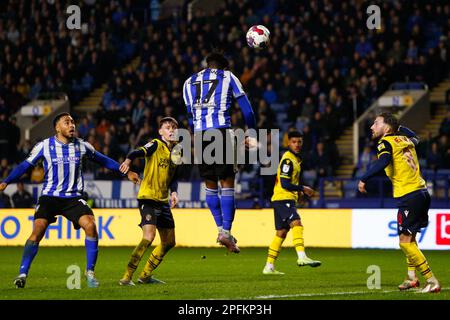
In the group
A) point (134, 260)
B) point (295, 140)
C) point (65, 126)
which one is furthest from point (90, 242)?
point (295, 140)

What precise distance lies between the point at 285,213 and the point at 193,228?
763 centimetres

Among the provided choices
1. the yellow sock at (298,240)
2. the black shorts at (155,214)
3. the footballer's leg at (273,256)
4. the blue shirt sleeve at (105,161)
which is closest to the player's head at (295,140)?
the yellow sock at (298,240)

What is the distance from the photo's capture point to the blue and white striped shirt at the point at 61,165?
12031mm

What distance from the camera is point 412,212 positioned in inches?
446

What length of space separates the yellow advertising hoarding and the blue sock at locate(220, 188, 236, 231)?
31.6 feet

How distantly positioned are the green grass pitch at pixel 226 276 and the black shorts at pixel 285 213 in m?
0.73

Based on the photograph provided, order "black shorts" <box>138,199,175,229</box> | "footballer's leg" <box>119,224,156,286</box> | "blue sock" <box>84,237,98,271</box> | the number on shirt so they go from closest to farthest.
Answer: the number on shirt
"blue sock" <box>84,237,98,271</box>
"footballer's leg" <box>119,224,156,286</box>
"black shorts" <box>138,199,175,229</box>

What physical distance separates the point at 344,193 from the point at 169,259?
22.9 ft

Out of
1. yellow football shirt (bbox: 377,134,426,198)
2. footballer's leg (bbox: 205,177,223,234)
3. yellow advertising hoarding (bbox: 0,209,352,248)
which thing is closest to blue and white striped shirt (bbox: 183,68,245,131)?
footballer's leg (bbox: 205,177,223,234)

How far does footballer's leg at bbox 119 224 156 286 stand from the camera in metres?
12.3

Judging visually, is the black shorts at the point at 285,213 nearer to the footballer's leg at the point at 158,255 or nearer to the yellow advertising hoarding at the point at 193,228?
the footballer's leg at the point at 158,255

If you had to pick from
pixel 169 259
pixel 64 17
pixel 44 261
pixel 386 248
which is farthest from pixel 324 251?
pixel 64 17

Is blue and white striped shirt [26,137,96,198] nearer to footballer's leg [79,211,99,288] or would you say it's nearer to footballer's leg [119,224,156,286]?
footballer's leg [79,211,99,288]

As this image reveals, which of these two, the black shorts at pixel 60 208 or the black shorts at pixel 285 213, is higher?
the black shorts at pixel 60 208
